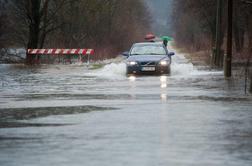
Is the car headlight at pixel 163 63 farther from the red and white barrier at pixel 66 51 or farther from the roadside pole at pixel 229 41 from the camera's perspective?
the red and white barrier at pixel 66 51

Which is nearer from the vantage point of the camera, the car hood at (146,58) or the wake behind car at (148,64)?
the wake behind car at (148,64)

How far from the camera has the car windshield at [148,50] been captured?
Result: 32156mm

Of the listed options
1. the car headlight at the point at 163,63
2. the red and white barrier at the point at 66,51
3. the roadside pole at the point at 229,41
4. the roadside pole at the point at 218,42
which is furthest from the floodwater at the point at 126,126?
the red and white barrier at the point at 66,51

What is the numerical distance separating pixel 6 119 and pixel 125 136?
359cm

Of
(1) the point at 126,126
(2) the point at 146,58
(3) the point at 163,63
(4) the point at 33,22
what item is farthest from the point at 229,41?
(4) the point at 33,22

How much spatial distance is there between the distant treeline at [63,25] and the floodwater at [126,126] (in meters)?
26.3

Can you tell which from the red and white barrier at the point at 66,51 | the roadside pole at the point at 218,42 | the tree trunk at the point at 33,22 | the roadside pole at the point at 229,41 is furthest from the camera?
the tree trunk at the point at 33,22

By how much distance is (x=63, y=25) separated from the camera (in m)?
55.0

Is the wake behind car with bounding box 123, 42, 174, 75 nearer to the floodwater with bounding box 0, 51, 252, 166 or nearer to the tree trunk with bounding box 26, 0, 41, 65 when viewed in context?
the floodwater with bounding box 0, 51, 252, 166

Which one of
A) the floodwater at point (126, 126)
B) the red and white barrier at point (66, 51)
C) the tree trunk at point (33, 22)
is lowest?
the floodwater at point (126, 126)

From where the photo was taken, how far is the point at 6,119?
48.2ft

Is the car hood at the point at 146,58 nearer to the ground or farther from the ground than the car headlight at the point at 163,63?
farther from the ground

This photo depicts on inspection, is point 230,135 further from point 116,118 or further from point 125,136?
point 116,118

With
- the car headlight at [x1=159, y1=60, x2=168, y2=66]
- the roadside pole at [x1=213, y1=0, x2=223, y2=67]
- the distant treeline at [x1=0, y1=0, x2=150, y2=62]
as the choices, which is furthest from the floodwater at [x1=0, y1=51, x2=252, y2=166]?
the distant treeline at [x1=0, y1=0, x2=150, y2=62]
